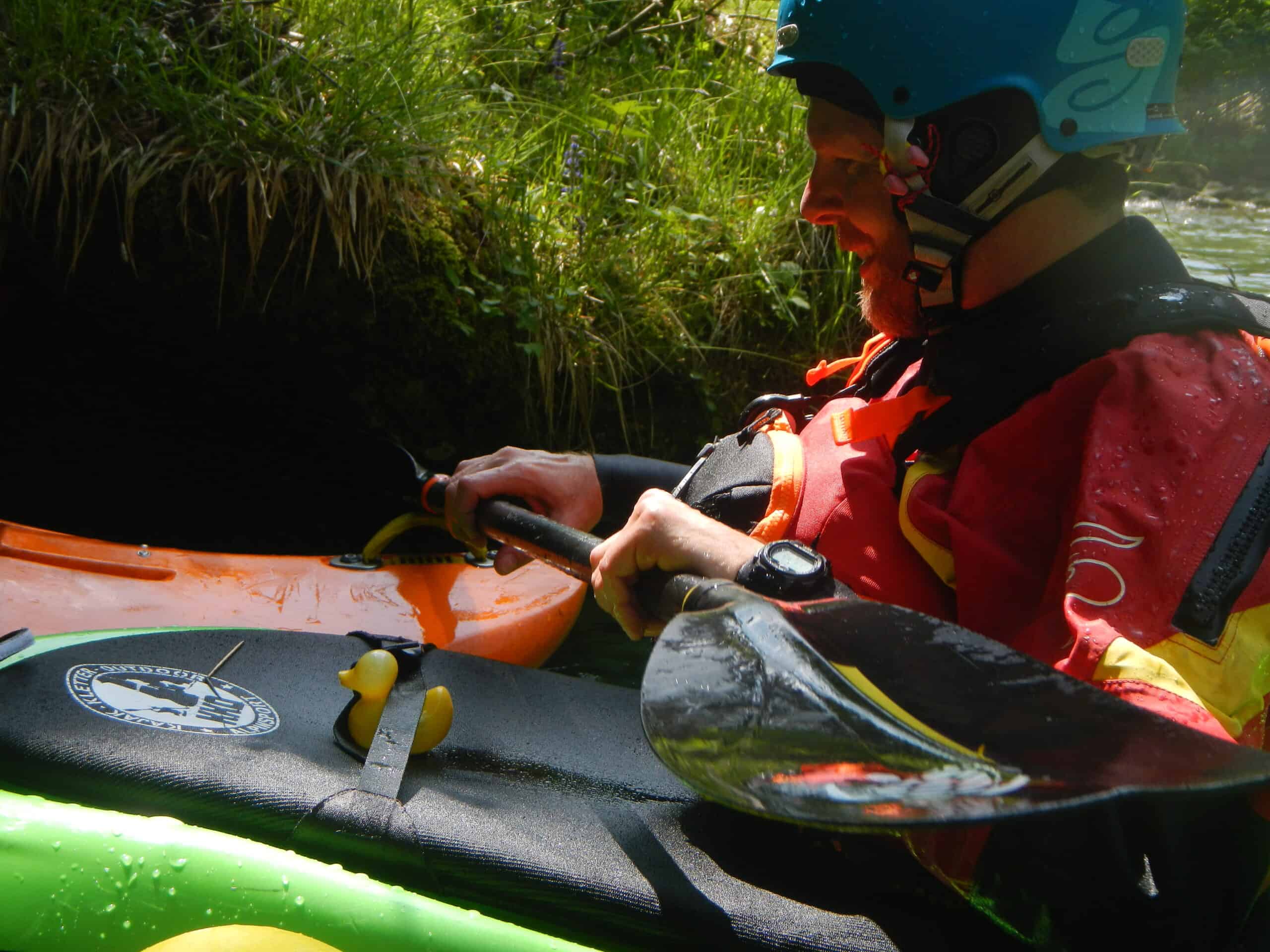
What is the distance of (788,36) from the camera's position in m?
1.35

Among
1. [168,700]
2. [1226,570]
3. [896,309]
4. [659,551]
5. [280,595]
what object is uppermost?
[896,309]

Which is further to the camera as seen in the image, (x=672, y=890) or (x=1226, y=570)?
(x=672, y=890)

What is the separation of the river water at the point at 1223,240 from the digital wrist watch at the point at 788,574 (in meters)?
2.26

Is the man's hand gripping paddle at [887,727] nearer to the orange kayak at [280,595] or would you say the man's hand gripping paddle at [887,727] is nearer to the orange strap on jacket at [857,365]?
the orange strap on jacket at [857,365]

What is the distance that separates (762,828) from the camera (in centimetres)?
126

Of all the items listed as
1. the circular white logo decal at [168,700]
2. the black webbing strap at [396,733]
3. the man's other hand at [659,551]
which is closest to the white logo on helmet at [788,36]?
the man's other hand at [659,551]

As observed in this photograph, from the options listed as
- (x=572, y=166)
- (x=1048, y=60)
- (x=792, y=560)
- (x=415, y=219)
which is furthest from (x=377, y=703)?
(x=572, y=166)

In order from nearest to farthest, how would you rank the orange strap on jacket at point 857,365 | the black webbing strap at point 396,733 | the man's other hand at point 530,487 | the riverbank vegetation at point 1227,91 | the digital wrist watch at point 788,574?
the digital wrist watch at point 788,574
the black webbing strap at point 396,733
the orange strap on jacket at point 857,365
the man's other hand at point 530,487
the riverbank vegetation at point 1227,91

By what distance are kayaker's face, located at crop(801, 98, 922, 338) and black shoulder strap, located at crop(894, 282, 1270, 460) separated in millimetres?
178

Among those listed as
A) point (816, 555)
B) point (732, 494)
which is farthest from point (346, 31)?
point (816, 555)

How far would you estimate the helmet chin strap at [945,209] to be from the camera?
3.94 feet

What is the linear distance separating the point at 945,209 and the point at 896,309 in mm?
212

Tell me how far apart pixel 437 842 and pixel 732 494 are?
609 millimetres

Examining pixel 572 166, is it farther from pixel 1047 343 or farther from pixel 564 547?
pixel 1047 343
